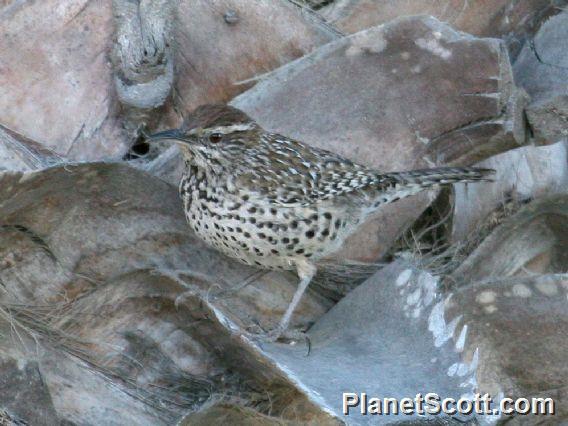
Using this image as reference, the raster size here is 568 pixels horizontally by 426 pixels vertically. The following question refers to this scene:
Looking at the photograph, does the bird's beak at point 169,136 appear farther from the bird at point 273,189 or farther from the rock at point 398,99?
the rock at point 398,99

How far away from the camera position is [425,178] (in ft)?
9.38

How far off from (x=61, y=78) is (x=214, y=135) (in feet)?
1.23

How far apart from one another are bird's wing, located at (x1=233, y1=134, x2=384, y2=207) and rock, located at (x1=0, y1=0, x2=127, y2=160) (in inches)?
13.2

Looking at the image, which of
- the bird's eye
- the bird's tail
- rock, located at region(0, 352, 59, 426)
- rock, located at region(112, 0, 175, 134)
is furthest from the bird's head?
rock, located at region(0, 352, 59, 426)

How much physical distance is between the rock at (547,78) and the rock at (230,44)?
1.77 ft

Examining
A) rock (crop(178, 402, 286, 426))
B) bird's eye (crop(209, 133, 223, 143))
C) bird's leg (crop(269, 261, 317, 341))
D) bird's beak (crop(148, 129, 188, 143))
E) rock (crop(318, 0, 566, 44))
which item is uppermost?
rock (crop(318, 0, 566, 44))

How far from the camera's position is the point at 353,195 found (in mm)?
3000

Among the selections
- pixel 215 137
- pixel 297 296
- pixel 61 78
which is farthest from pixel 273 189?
pixel 61 78

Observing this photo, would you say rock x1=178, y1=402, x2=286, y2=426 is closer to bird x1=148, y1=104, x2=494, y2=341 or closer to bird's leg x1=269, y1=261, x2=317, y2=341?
bird's leg x1=269, y1=261, x2=317, y2=341

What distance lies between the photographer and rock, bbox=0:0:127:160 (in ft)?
9.05

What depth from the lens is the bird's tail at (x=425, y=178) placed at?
9.36 feet

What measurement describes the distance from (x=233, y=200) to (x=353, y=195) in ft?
0.99

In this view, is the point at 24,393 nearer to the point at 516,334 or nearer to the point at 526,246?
the point at 516,334

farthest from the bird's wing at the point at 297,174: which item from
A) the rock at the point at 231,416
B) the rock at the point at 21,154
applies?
the rock at the point at 231,416
